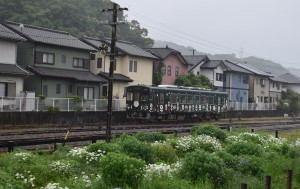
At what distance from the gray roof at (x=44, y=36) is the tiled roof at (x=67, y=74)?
2238 millimetres

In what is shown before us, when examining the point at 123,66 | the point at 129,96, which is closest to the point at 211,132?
the point at 129,96

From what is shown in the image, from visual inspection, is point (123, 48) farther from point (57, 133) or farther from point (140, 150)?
point (140, 150)

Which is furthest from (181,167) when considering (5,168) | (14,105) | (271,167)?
(14,105)

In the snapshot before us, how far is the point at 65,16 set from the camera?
60.2 metres

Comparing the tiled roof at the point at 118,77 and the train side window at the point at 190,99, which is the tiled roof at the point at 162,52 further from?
the train side window at the point at 190,99

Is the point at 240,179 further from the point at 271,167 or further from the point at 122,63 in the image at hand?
the point at 122,63

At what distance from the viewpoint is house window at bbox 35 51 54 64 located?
33.7 metres

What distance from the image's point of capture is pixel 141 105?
33312 millimetres

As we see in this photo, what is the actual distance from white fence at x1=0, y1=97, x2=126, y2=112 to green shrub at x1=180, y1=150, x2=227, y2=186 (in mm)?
19101

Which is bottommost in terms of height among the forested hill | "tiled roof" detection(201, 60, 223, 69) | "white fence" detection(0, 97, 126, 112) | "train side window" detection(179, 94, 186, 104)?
"white fence" detection(0, 97, 126, 112)

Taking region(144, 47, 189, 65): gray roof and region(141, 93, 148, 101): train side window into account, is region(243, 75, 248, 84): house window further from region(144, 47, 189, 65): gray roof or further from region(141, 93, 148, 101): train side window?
region(141, 93, 148, 101): train side window

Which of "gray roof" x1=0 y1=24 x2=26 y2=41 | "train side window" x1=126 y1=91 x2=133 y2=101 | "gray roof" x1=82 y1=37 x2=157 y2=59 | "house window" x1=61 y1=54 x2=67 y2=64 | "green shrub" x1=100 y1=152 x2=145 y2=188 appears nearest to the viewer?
"green shrub" x1=100 y1=152 x2=145 y2=188

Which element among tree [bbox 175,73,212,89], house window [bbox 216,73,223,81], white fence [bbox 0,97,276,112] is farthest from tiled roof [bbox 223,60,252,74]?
white fence [bbox 0,97,276,112]

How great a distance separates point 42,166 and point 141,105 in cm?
2332
